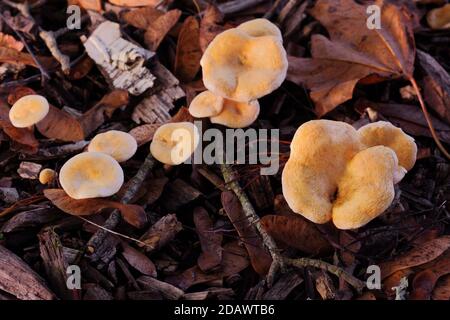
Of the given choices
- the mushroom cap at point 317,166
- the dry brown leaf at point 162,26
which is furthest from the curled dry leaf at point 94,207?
the dry brown leaf at point 162,26

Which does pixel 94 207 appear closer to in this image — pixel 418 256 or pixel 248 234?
pixel 248 234

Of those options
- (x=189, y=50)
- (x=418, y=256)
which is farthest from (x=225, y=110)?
(x=418, y=256)

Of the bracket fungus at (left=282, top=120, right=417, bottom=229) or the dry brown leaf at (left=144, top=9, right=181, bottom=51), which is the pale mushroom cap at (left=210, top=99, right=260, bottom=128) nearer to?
the bracket fungus at (left=282, top=120, right=417, bottom=229)

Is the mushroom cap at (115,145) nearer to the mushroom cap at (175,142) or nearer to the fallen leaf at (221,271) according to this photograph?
the mushroom cap at (175,142)

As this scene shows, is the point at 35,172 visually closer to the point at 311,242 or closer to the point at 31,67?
the point at 31,67

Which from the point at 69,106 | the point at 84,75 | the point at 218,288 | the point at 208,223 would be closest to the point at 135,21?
the point at 84,75
